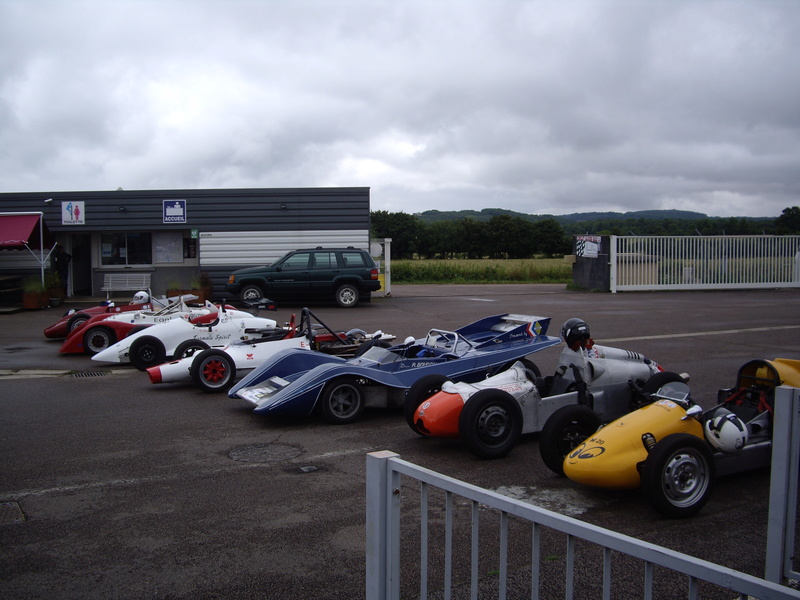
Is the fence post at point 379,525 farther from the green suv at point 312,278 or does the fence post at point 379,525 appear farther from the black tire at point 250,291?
the black tire at point 250,291

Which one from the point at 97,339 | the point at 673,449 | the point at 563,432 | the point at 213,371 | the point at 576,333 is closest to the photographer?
the point at 673,449

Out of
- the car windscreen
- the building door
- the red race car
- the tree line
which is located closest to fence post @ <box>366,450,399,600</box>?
the car windscreen

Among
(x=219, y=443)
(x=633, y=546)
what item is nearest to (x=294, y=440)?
(x=219, y=443)

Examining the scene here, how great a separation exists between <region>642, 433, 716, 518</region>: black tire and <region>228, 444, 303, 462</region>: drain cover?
3392 mm

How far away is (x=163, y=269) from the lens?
2628 cm

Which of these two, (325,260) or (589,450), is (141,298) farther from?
(589,450)

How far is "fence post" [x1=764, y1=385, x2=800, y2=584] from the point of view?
3.92 metres

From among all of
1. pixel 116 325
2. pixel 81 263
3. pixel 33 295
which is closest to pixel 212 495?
pixel 116 325

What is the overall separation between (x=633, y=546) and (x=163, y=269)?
2607cm

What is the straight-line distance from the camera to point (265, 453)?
7062 mm

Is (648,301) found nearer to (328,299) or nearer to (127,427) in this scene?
(328,299)

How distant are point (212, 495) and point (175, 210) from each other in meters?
20.9

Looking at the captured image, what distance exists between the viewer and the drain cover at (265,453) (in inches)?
270

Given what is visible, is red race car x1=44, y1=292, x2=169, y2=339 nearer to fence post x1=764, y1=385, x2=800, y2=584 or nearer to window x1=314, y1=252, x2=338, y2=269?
window x1=314, y1=252, x2=338, y2=269
